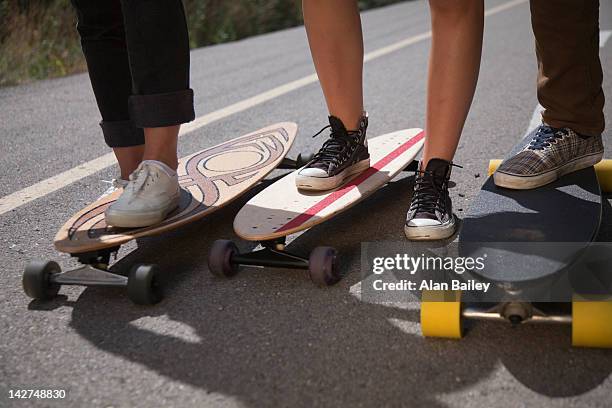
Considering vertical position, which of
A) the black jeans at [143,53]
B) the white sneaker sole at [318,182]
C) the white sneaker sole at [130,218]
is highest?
the black jeans at [143,53]

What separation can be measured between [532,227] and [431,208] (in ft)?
1.55

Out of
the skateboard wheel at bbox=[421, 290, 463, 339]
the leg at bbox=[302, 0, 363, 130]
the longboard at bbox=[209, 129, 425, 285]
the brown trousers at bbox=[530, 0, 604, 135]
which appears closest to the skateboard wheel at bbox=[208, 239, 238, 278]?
the longboard at bbox=[209, 129, 425, 285]

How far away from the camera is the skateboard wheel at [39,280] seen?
2.09 meters

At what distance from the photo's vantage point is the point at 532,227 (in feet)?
6.50

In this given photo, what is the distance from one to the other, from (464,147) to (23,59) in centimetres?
465

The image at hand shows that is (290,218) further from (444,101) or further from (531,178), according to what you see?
(531,178)

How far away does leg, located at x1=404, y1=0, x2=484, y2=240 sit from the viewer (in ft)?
7.77

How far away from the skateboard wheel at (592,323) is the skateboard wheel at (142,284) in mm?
1115

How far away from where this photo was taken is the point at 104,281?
2088 mm

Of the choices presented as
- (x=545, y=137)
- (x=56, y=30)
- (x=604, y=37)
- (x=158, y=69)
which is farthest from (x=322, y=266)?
(x=56, y=30)

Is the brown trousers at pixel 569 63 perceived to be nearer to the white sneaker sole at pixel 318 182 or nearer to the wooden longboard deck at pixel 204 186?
the white sneaker sole at pixel 318 182

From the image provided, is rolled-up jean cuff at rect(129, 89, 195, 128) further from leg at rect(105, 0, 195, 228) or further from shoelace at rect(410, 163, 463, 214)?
shoelace at rect(410, 163, 463, 214)

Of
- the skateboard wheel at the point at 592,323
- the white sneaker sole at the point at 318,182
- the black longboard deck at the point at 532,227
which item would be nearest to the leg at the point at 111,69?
the white sneaker sole at the point at 318,182

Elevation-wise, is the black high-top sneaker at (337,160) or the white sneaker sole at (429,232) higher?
the black high-top sneaker at (337,160)
